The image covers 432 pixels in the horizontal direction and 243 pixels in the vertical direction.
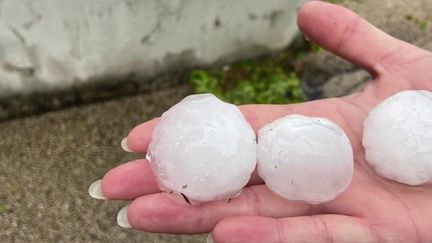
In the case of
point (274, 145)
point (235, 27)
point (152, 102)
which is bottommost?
point (152, 102)

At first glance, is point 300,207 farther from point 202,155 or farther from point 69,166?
point 69,166

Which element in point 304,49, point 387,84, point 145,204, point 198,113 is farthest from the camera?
point 304,49

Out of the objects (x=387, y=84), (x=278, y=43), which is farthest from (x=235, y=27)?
(x=387, y=84)

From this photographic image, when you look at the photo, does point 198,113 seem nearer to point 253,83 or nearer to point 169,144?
point 169,144

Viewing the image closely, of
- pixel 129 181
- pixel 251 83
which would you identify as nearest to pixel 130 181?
pixel 129 181

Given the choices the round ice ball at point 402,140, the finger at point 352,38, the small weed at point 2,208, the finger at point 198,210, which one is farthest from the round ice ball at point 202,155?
the small weed at point 2,208

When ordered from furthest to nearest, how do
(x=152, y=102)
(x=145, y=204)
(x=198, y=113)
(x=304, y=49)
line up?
(x=304, y=49) < (x=152, y=102) < (x=198, y=113) < (x=145, y=204)

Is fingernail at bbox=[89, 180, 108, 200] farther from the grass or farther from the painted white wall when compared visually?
the grass
